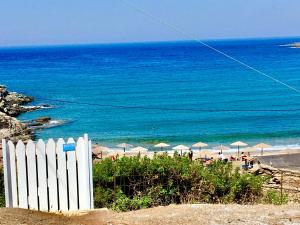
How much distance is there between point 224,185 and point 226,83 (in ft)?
249

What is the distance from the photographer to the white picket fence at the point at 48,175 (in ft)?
26.5

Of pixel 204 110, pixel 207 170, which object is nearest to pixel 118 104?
pixel 204 110

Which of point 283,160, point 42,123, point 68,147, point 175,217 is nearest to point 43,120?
point 42,123

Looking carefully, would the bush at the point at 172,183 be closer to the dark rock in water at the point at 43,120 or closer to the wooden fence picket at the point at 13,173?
the wooden fence picket at the point at 13,173

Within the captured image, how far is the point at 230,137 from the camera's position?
42.6m

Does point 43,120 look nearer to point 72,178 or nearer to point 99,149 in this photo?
point 99,149

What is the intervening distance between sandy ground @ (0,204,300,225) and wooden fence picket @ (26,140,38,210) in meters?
0.77

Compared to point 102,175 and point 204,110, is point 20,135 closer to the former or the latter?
point 204,110

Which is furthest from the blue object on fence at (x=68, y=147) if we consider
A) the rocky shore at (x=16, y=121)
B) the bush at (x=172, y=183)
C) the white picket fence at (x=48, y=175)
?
the rocky shore at (x=16, y=121)

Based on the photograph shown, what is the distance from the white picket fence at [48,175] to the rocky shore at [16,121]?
31.4m

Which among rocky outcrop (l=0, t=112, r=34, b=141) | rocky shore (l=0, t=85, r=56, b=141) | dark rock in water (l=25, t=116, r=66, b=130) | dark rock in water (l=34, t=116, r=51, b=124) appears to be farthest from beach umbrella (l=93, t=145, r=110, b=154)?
dark rock in water (l=34, t=116, r=51, b=124)

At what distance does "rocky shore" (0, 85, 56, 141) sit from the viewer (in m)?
41.0

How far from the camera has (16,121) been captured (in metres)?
44.5

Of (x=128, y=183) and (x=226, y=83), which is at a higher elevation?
(x=226, y=83)
